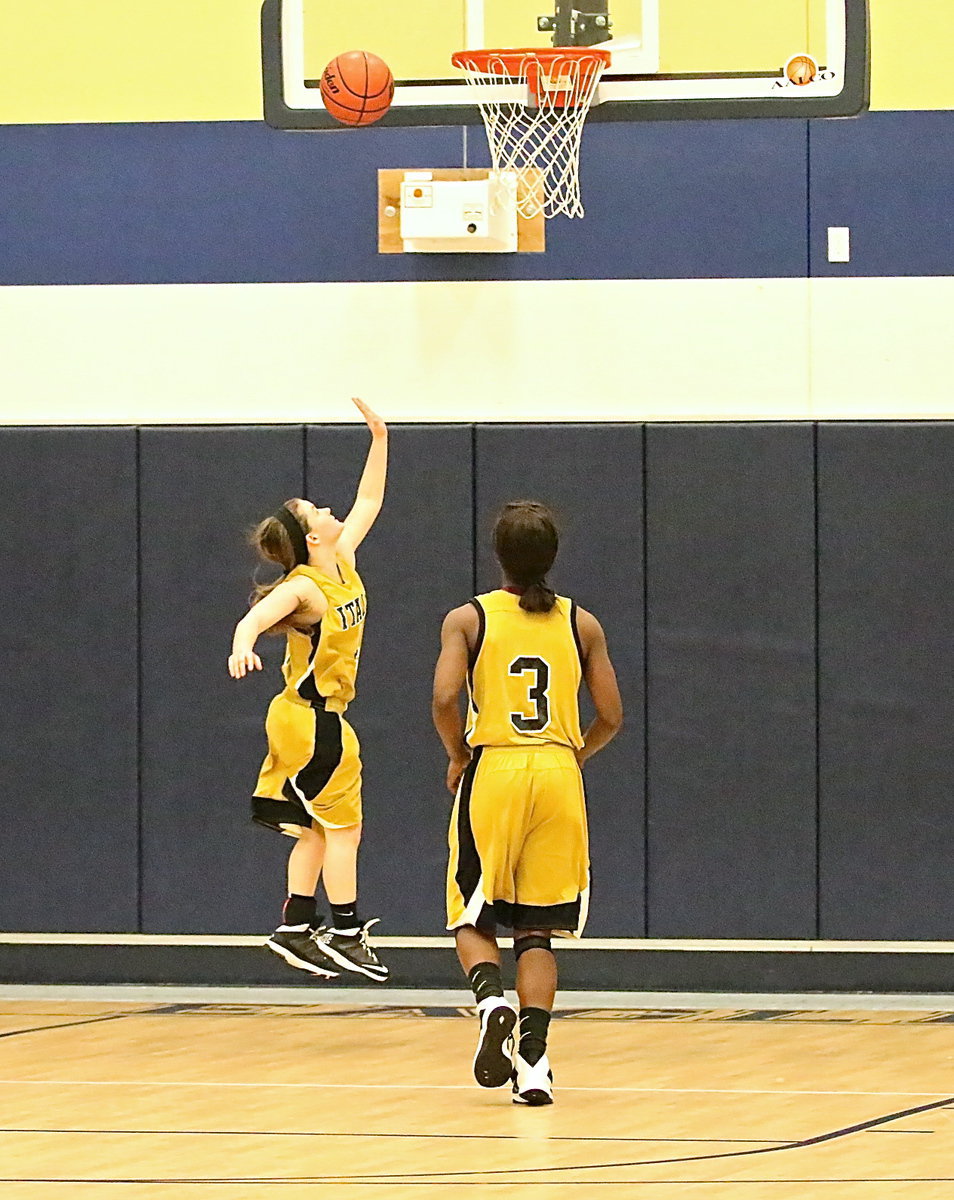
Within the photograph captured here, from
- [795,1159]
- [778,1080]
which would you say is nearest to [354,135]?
[778,1080]

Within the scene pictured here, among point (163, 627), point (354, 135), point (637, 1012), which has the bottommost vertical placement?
point (637, 1012)

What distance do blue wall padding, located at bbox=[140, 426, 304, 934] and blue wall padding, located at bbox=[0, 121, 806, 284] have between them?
32.5 inches

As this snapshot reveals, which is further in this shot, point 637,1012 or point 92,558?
point 92,558

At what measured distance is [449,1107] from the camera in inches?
237

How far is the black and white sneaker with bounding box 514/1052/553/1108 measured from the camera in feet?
19.5

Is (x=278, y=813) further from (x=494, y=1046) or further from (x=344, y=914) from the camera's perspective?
(x=494, y=1046)

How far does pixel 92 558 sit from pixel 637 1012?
9.67 feet

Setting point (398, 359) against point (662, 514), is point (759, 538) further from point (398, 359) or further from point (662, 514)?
point (398, 359)

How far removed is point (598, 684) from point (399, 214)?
3024 millimetres

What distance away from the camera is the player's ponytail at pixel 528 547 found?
5.97m

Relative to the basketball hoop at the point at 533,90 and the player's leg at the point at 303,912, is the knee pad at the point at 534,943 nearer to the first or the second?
the player's leg at the point at 303,912

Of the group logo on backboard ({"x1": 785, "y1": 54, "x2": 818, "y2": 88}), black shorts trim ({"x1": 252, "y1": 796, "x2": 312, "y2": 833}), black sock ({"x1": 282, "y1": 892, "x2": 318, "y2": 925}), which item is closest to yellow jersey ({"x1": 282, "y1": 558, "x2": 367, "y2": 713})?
black shorts trim ({"x1": 252, "y1": 796, "x2": 312, "y2": 833})

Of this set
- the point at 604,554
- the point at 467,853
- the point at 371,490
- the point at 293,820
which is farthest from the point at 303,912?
the point at 604,554

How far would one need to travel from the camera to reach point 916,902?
320 inches
